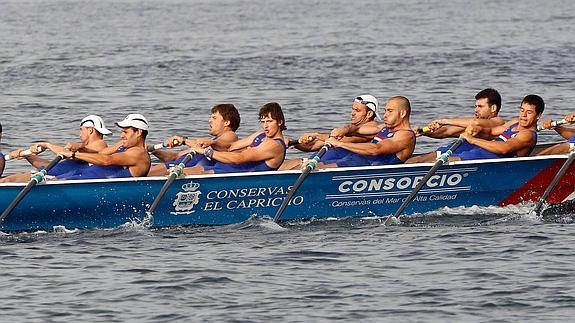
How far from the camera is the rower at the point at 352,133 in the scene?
20500 mm

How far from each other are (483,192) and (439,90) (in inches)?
680

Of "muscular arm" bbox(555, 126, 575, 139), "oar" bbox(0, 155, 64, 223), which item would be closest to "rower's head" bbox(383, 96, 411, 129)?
"muscular arm" bbox(555, 126, 575, 139)

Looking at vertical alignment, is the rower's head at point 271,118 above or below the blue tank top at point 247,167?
above

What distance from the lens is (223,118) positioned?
790 inches

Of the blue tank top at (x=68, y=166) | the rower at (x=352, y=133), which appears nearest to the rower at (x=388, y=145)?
the rower at (x=352, y=133)

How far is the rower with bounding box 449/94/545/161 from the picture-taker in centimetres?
2019

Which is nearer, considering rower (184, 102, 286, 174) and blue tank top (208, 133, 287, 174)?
rower (184, 102, 286, 174)

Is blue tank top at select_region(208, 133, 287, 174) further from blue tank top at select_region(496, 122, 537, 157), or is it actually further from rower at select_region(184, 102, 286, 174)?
blue tank top at select_region(496, 122, 537, 157)

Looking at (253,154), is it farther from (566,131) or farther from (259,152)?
(566,131)

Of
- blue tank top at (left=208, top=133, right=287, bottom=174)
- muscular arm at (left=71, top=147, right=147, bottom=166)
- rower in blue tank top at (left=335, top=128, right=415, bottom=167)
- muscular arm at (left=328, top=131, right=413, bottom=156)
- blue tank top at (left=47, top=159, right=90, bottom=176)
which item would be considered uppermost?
muscular arm at (left=71, top=147, right=147, bottom=166)

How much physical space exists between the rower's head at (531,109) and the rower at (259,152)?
11.3 ft

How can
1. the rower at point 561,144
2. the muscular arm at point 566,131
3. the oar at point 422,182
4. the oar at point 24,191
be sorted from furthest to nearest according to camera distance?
the muscular arm at point 566,131 → the rower at point 561,144 → the oar at point 422,182 → the oar at point 24,191

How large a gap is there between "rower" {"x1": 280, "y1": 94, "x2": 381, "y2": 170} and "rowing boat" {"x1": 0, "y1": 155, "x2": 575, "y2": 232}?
2.67ft

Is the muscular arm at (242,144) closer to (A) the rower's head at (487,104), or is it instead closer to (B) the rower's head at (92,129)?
(B) the rower's head at (92,129)
